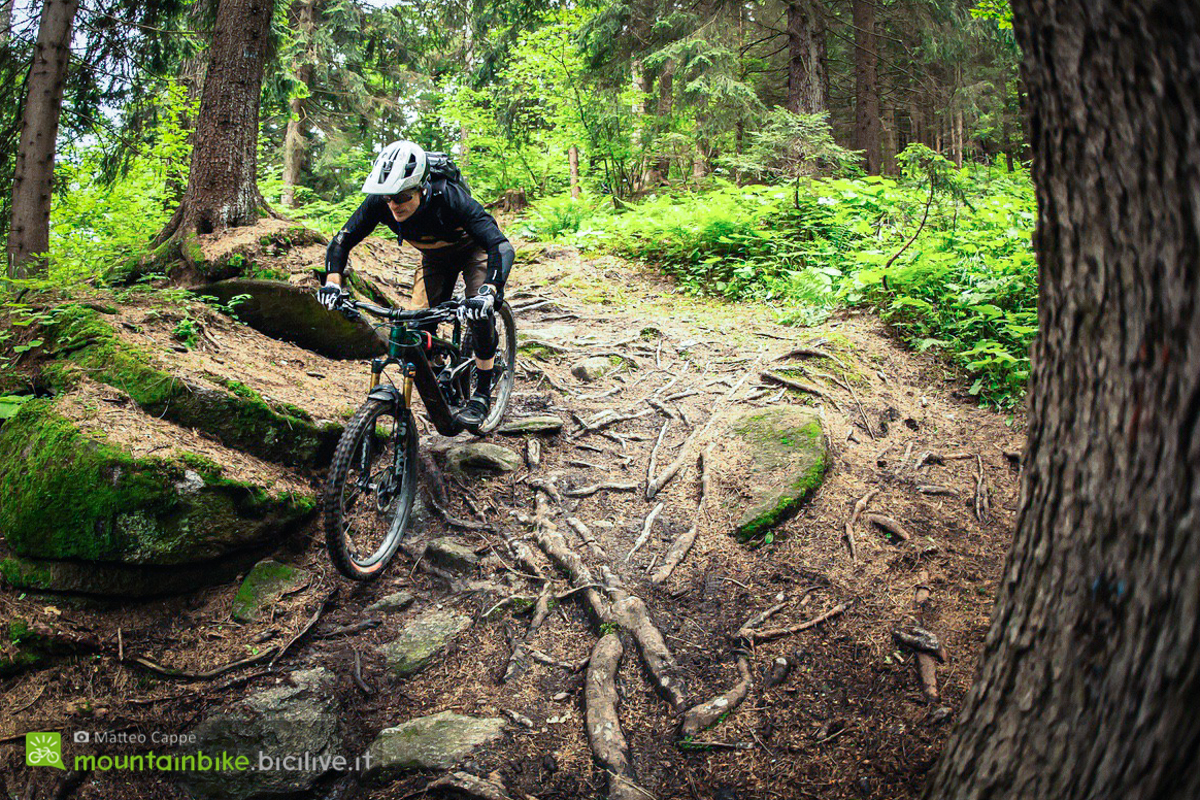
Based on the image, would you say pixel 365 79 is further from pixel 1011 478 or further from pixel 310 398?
pixel 1011 478

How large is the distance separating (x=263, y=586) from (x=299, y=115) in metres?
18.5

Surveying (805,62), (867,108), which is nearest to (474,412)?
(805,62)

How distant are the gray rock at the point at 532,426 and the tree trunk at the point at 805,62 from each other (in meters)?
8.21

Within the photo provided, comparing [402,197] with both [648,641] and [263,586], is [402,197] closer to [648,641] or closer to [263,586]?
[263,586]

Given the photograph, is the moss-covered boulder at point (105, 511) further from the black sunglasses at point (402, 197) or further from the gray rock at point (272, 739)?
the black sunglasses at point (402, 197)

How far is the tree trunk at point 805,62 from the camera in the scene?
421 inches

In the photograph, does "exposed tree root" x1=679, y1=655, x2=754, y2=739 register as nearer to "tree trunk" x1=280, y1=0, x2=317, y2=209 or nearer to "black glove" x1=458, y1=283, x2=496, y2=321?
"black glove" x1=458, y1=283, x2=496, y2=321

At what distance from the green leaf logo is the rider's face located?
135 inches

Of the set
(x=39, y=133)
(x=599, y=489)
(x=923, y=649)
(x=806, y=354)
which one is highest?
(x=39, y=133)

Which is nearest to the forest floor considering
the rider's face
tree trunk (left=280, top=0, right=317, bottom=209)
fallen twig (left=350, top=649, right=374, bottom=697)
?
fallen twig (left=350, top=649, right=374, bottom=697)

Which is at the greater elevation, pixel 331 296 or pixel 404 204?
pixel 404 204

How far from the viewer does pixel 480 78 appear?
16.8 m

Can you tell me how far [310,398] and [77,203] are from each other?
676 cm

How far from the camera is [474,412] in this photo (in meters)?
5.22
